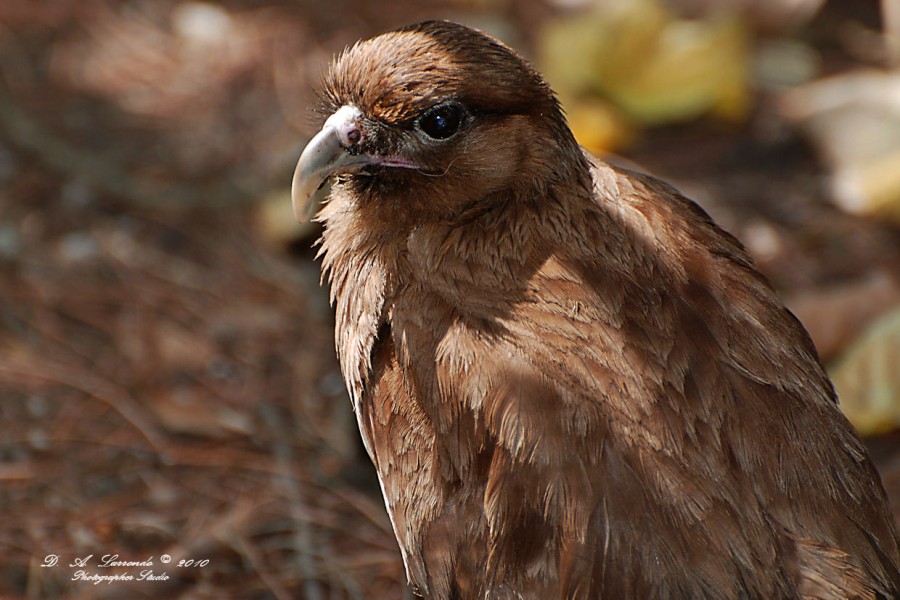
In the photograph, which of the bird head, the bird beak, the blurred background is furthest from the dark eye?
the blurred background

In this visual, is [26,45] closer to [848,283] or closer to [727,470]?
[848,283]

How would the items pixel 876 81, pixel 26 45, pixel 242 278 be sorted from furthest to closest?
pixel 26 45 < pixel 876 81 < pixel 242 278

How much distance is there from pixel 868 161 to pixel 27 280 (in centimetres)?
414

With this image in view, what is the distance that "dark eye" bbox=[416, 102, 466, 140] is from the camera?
2.67m

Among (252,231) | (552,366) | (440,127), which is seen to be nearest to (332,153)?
(440,127)

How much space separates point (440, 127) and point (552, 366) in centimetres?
71

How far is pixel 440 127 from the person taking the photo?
2.70m

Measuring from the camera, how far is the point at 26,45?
6.22 metres

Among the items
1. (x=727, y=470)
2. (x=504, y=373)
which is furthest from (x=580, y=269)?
(x=727, y=470)

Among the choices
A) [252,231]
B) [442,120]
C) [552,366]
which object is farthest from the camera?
[252,231]

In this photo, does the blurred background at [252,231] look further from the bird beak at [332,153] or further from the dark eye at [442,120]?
the dark eye at [442,120]

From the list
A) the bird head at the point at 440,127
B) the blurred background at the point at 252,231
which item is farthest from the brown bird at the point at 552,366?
the blurred background at the point at 252,231

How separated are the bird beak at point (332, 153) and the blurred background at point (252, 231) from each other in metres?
0.43

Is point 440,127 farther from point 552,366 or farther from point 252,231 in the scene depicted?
point 252,231
